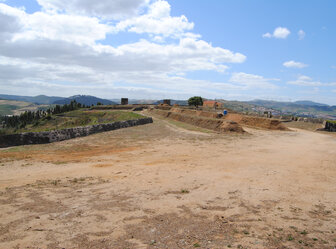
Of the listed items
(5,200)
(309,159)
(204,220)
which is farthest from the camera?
(309,159)

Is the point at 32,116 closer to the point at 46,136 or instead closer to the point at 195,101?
the point at 195,101

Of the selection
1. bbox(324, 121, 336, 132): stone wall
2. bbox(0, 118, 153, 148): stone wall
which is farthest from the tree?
bbox(0, 118, 153, 148): stone wall

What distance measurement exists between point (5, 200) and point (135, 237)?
16.3ft

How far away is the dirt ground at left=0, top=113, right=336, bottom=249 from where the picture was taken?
5383 mm

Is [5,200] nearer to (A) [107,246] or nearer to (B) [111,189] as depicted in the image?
(B) [111,189]

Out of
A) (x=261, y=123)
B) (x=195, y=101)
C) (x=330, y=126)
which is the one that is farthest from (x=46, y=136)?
(x=195, y=101)

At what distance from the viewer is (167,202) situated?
24.4 ft

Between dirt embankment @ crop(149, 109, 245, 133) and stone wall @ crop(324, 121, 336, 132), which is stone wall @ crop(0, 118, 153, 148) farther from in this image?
stone wall @ crop(324, 121, 336, 132)

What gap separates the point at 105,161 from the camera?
13.4m

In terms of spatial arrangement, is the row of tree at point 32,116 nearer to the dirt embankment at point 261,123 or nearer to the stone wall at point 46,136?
the stone wall at point 46,136

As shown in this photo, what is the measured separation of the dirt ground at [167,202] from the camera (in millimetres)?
5383

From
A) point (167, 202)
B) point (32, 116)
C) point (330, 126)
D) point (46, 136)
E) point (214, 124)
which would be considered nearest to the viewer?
point (167, 202)

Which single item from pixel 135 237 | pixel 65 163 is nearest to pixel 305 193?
pixel 135 237

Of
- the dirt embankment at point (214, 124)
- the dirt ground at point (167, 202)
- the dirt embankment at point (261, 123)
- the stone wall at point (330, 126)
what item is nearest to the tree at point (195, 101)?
the dirt embankment at point (261, 123)
